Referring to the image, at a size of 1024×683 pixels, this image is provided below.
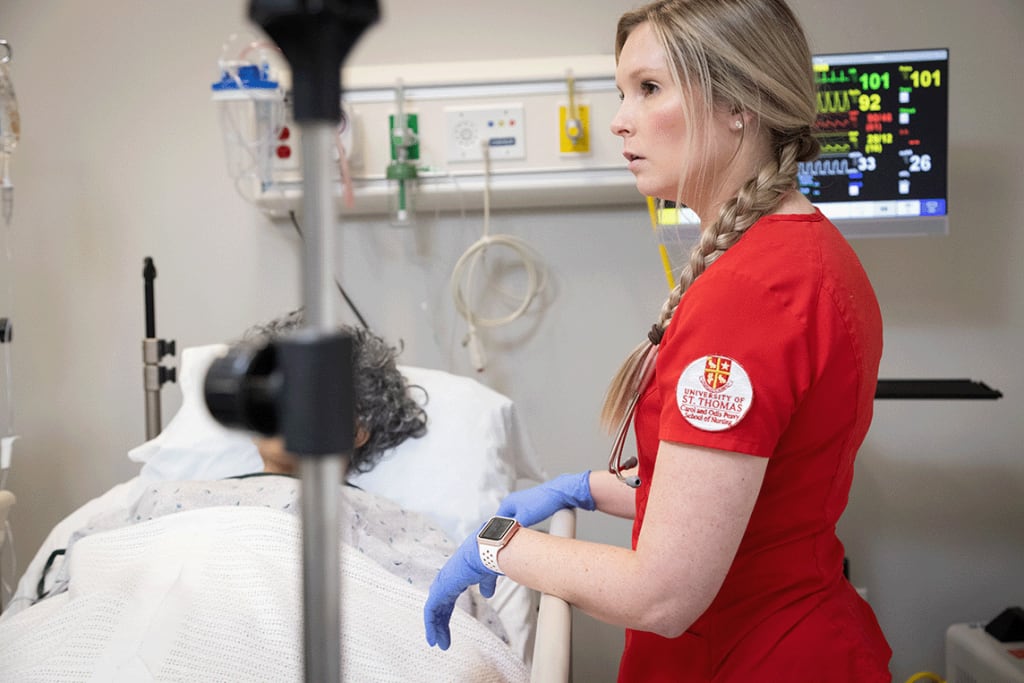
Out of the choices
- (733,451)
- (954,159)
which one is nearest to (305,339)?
(733,451)

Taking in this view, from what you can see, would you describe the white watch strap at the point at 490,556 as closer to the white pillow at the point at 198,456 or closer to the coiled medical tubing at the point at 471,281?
the white pillow at the point at 198,456

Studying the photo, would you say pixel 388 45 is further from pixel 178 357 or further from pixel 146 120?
pixel 178 357

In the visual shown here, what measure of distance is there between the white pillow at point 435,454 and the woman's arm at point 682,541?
3.48 feet

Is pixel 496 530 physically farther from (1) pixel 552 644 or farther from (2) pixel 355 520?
(2) pixel 355 520

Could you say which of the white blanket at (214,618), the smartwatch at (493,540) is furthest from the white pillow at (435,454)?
the smartwatch at (493,540)

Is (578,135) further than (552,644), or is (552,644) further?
(578,135)

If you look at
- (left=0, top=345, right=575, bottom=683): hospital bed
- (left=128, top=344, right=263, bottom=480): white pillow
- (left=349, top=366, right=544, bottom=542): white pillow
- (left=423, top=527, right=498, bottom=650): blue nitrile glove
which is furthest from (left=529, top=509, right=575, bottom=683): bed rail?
(left=128, top=344, right=263, bottom=480): white pillow

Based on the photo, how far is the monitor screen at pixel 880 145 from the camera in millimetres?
2197

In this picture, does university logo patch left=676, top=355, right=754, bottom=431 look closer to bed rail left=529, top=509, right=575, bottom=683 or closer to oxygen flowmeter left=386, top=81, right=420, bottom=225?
bed rail left=529, top=509, right=575, bottom=683

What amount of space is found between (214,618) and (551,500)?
498mm

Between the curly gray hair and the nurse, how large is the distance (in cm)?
89

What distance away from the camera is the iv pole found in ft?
1.52

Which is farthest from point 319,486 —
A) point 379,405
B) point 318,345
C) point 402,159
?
point 402,159

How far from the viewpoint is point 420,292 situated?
2.59m
